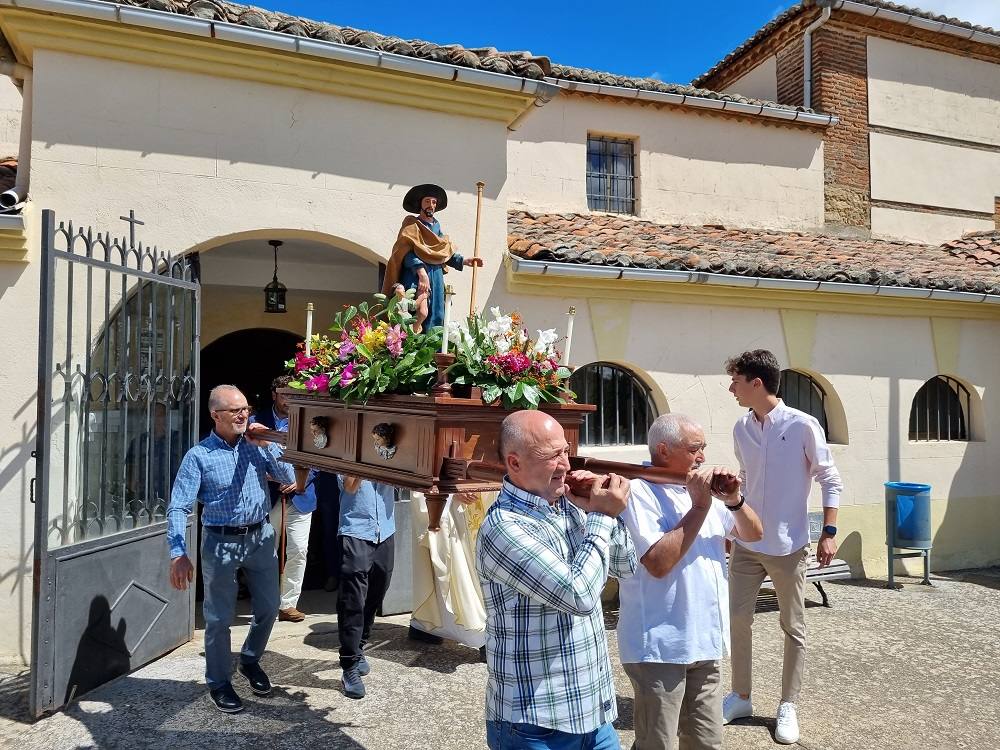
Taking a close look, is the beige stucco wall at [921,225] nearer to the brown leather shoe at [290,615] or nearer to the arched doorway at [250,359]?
the arched doorway at [250,359]

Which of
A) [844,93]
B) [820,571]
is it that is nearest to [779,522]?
[820,571]

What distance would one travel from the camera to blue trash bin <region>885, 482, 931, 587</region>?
764cm

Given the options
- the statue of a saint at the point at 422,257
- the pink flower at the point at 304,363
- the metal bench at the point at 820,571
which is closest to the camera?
the pink flower at the point at 304,363

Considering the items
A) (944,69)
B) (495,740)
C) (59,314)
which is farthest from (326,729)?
(944,69)

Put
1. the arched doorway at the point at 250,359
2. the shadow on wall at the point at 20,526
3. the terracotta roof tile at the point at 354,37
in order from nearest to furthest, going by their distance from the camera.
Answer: the shadow on wall at the point at 20,526 < the terracotta roof tile at the point at 354,37 < the arched doorway at the point at 250,359

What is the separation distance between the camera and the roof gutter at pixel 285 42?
5258mm

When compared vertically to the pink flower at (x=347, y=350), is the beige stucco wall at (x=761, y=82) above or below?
above

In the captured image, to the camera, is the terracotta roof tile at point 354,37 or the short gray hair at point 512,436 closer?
the short gray hair at point 512,436

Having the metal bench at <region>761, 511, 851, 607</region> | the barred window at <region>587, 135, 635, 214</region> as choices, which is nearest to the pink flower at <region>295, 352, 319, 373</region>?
the metal bench at <region>761, 511, 851, 607</region>

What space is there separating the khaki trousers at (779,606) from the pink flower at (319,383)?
243 cm

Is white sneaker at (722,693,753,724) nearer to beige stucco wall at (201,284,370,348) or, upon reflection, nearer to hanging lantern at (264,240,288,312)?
hanging lantern at (264,240,288,312)

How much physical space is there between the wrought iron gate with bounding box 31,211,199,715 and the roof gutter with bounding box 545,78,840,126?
5260 mm

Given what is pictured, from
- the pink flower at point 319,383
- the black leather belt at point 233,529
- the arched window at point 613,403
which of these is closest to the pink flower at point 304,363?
the pink flower at point 319,383

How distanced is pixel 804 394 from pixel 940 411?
69.8 inches
